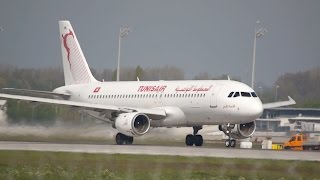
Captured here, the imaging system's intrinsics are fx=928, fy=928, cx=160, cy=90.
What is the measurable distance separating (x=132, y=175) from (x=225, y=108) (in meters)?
27.4

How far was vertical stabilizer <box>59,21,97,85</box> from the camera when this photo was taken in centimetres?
7281

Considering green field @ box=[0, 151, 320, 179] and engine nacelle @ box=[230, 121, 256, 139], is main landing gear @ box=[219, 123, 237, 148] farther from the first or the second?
green field @ box=[0, 151, 320, 179]

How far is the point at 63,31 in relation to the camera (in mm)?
74500

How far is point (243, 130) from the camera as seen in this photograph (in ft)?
204

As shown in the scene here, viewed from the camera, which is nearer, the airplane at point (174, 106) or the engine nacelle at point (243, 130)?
the airplane at point (174, 106)

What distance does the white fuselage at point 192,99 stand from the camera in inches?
2351

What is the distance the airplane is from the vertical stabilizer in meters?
3.39

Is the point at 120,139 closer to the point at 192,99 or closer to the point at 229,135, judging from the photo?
the point at 192,99

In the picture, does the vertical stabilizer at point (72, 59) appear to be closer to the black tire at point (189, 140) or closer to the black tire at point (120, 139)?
the black tire at point (120, 139)

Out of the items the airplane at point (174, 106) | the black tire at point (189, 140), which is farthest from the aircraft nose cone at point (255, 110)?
the black tire at point (189, 140)

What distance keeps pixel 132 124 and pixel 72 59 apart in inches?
632

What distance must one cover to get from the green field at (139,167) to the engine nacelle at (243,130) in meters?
19.6

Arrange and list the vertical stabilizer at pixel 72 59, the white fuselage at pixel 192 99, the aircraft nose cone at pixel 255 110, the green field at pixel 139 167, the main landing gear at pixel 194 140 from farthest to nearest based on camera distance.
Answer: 1. the vertical stabilizer at pixel 72 59
2. the main landing gear at pixel 194 140
3. the white fuselage at pixel 192 99
4. the aircraft nose cone at pixel 255 110
5. the green field at pixel 139 167

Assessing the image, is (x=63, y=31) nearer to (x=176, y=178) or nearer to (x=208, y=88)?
(x=208, y=88)
